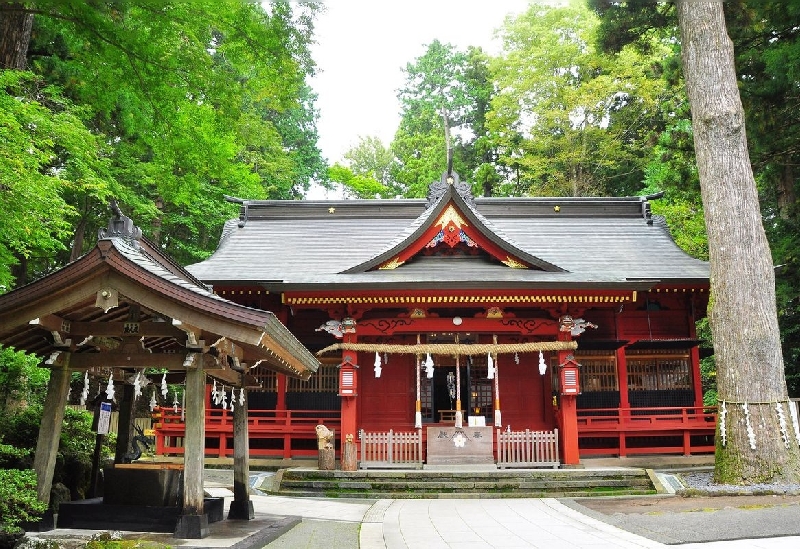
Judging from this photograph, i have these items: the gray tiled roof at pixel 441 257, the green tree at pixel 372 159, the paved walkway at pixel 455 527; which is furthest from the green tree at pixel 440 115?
the paved walkway at pixel 455 527

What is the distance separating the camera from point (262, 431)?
47.7ft

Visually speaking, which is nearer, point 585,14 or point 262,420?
point 262,420

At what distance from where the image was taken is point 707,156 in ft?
40.9

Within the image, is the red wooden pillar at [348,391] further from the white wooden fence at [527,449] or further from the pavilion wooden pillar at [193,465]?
the pavilion wooden pillar at [193,465]

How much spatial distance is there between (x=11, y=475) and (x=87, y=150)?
5921 millimetres

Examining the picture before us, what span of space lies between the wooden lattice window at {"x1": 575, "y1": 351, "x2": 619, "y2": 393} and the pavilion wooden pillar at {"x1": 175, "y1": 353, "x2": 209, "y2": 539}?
11387 mm

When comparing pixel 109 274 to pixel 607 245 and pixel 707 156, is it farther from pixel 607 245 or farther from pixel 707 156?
pixel 607 245

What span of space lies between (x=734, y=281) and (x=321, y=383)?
9.89m

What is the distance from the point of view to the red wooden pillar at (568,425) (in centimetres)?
1308

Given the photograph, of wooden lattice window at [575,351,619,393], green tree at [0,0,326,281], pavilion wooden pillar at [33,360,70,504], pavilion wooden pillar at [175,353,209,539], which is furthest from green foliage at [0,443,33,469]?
wooden lattice window at [575,351,619,393]

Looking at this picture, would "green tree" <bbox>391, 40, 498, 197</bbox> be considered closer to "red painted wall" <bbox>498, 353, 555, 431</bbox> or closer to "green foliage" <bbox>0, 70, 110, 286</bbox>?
"red painted wall" <bbox>498, 353, 555, 431</bbox>

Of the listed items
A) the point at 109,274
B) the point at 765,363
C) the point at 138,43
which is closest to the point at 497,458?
the point at 765,363

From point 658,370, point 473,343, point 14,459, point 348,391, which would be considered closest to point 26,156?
point 14,459

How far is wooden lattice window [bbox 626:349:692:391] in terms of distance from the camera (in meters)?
15.5
